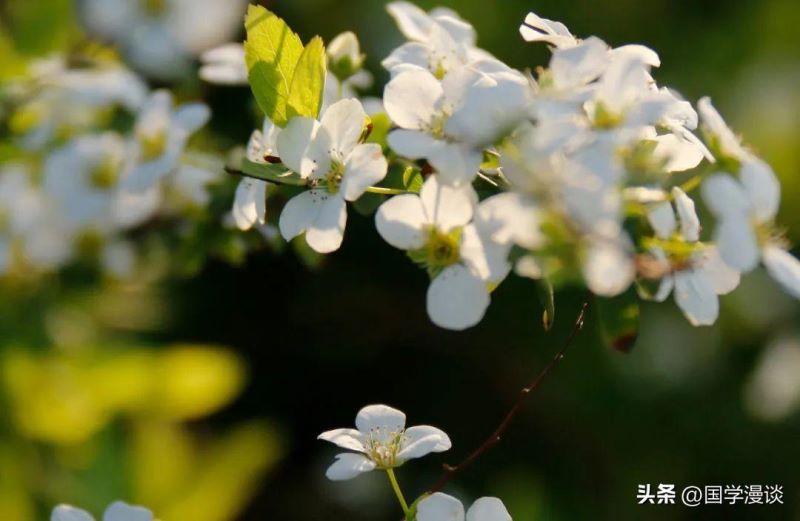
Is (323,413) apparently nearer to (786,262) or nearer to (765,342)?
(765,342)

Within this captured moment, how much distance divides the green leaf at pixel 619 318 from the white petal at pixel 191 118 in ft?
1.57

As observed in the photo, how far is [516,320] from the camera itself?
1.98m

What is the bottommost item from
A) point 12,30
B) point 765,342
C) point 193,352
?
point 193,352

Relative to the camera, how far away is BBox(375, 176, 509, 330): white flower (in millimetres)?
682

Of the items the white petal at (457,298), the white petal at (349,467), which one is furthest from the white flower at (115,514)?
the white petal at (457,298)

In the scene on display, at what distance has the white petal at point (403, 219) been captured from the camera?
718 millimetres

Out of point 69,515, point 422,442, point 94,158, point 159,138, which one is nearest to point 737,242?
point 422,442

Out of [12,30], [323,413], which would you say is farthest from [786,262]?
[323,413]

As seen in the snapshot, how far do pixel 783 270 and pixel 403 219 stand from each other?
0.25m

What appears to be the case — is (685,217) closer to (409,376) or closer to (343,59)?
(343,59)

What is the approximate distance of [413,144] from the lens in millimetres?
713

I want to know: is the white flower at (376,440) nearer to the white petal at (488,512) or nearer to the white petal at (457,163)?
the white petal at (488,512)

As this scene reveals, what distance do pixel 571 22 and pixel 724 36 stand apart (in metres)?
0.32

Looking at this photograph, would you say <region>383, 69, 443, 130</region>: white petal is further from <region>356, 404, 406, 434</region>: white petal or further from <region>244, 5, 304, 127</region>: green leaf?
<region>356, 404, 406, 434</region>: white petal
